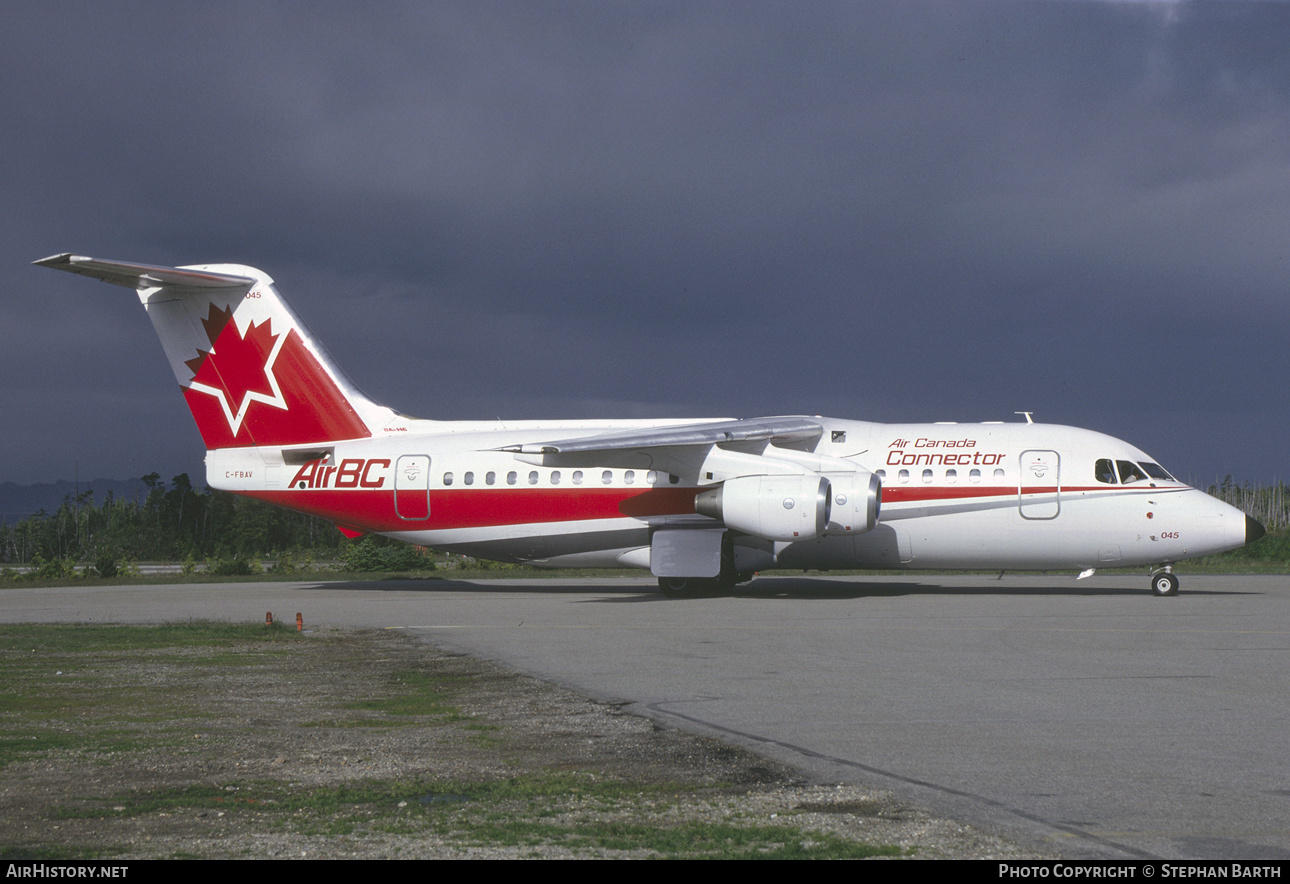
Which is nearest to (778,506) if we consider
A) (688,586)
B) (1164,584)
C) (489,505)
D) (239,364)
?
(688,586)

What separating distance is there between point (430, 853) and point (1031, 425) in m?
21.6

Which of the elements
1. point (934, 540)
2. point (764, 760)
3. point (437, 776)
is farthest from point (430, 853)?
point (934, 540)

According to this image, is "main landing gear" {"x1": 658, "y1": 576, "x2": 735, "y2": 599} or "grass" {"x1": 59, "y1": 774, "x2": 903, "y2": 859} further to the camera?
"main landing gear" {"x1": 658, "y1": 576, "x2": 735, "y2": 599}

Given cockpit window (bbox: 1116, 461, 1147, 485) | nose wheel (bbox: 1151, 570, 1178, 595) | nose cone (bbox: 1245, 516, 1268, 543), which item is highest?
cockpit window (bbox: 1116, 461, 1147, 485)

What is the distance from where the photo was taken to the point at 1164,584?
76.5 ft

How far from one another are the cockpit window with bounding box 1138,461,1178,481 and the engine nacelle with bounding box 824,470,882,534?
234 inches

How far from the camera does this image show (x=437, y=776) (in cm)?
698

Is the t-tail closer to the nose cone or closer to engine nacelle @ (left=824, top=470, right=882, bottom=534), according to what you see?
engine nacelle @ (left=824, top=470, right=882, bottom=534)

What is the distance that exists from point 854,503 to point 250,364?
48.7ft

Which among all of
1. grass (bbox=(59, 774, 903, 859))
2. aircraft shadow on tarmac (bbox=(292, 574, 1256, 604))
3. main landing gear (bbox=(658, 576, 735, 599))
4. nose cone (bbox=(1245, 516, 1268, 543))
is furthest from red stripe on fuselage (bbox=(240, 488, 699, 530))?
grass (bbox=(59, 774, 903, 859))

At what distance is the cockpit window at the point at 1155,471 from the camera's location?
23203 millimetres

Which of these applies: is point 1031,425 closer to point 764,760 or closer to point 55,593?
point 764,760

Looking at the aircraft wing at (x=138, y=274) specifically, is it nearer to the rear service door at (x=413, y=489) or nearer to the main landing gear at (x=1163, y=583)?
the rear service door at (x=413, y=489)

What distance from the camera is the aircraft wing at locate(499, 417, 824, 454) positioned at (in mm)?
21844
